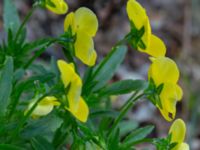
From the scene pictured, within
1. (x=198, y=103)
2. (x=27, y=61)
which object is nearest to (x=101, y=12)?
(x=198, y=103)

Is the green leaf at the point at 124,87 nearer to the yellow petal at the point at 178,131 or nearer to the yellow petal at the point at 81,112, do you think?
the yellow petal at the point at 178,131

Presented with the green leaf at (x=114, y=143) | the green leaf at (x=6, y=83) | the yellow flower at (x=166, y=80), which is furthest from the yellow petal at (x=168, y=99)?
the green leaf at (x=6, y=83)

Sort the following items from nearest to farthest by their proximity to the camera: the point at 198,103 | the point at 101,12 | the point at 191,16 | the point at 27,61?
the point at 27,61
the point at 198,103
the point at 101,12
the point at 191,16

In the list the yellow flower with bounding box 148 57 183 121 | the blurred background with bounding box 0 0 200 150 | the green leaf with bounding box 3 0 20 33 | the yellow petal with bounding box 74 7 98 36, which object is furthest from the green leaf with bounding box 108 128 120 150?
the blurred background with bounding box 0 0 200 150

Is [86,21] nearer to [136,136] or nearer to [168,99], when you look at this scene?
[168,99]

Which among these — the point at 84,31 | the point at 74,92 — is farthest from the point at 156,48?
the point at 74,92

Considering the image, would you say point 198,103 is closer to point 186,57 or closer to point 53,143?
point 186,57

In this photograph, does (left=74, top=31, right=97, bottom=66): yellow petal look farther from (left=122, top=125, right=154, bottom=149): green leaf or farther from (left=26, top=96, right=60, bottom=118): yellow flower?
(left=122, top=125, right=154, bottom=149): green leaf
